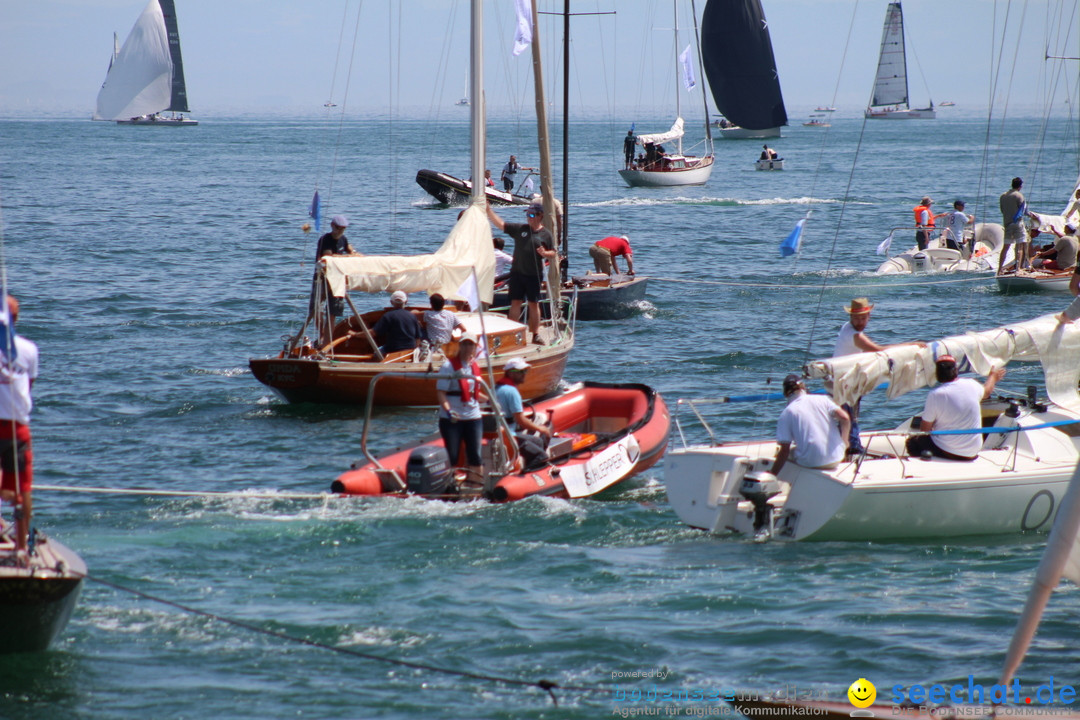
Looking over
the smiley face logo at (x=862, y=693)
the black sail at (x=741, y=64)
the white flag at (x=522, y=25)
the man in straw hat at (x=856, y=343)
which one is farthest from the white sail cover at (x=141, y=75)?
the smiley face logo at (x=862, y=693)

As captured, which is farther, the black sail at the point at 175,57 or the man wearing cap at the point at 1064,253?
the black sail at the point at 175,57

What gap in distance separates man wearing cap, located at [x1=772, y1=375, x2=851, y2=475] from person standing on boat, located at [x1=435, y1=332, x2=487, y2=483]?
2.99m

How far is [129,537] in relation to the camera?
10633 millimetres

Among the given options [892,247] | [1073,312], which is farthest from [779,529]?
[892,247]

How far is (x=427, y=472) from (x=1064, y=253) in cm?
1791

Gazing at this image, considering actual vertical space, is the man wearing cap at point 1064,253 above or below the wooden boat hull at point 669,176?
above

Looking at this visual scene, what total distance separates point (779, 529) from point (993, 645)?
2.32 meters

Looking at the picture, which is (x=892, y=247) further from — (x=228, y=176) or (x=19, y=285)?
(x=228, y=176)

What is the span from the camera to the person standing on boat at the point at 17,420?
729 cm

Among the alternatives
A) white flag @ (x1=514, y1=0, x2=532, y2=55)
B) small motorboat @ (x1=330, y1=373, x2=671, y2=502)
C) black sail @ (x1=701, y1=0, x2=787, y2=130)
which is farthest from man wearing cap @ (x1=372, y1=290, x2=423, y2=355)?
black sail @ (x1=701, y1=0, x2=787, y2=130)

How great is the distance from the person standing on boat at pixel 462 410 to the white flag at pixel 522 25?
8.80 metres

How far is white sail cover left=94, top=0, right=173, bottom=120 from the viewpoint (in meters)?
107

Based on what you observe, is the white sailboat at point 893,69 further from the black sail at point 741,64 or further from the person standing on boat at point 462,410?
the person standing on boat at point 462,410

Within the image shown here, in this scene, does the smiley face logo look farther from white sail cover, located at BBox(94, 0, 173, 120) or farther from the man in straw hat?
white sail cover, located at BBox(94, 0, 173, 120)
